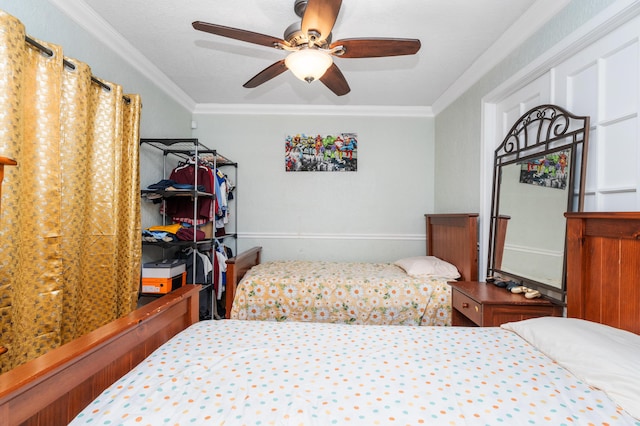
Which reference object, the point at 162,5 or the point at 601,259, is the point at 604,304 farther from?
the point at 162,5

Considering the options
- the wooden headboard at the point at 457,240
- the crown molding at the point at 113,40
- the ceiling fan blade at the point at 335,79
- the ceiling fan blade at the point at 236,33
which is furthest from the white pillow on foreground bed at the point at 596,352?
the crown molding at the point at 113,40

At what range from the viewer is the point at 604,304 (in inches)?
52.4

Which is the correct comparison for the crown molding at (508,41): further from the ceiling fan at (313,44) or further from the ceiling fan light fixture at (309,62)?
the ceiling fan light fixture at (309,62)

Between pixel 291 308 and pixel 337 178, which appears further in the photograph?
pixel 337 178

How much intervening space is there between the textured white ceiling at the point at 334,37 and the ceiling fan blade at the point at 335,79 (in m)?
0.40

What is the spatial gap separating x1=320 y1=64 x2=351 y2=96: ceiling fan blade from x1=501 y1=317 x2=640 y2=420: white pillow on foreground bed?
1.63m

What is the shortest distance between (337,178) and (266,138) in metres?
0.96

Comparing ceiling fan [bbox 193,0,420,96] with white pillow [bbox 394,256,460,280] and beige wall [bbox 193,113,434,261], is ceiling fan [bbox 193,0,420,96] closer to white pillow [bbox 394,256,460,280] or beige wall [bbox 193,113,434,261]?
white pillow [bbox 394,256,460,280]

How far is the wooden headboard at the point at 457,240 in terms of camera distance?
2521 mm

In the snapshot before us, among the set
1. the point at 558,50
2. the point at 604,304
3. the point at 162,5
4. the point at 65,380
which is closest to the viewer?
the point at 65,380

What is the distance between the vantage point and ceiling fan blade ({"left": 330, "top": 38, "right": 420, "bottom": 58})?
150cm

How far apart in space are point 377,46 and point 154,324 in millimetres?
1650

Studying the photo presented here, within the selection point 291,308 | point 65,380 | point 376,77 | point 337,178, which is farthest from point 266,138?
point 65,380

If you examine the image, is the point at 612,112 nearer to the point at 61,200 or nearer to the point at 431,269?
the point at 431,269
